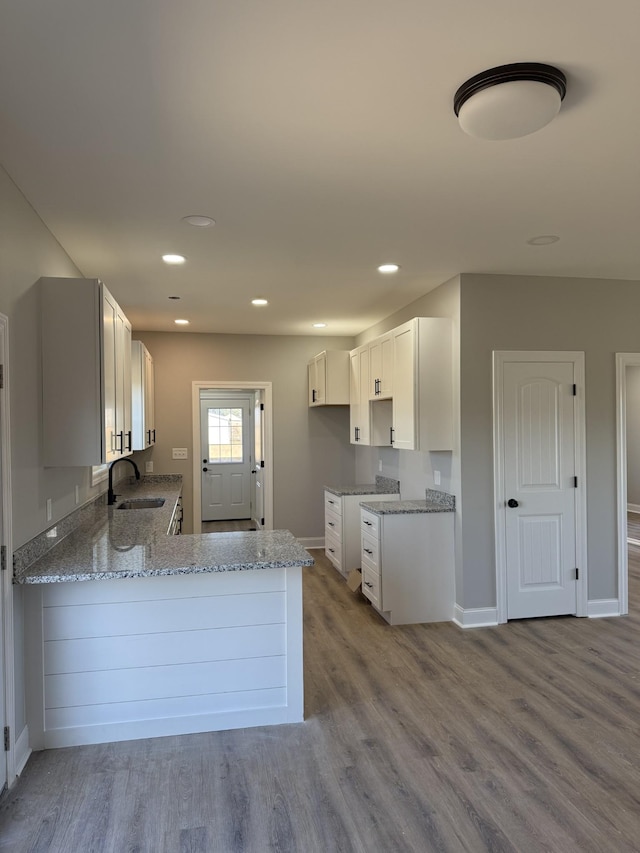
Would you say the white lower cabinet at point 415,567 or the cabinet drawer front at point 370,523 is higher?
the cabinet drawer front at point 370,523

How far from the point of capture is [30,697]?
8.55ft

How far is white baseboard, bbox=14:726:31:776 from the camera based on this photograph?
2417mm

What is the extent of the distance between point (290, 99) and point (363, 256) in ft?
5.94

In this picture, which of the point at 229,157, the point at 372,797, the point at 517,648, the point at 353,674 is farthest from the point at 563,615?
the point at 229,157

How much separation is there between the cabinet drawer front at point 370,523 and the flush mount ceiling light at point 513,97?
297cm

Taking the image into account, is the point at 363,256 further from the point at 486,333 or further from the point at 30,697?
the point at 30,697

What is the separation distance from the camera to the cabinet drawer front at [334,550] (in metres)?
5.60

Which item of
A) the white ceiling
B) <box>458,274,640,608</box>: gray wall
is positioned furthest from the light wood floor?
the white ceiling

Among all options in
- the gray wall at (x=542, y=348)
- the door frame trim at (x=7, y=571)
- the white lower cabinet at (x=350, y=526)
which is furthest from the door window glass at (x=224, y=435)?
the door frame trim at (x=7, y=571)

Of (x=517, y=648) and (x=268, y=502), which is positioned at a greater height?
(x=268, y=502)

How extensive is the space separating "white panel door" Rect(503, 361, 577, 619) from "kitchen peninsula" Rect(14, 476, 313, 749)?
2.11 m

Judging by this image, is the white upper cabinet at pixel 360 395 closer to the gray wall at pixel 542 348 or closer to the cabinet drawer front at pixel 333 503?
the cabinet drawer front at pixel 333 503

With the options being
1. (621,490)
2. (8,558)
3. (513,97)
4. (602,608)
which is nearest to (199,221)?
(513,97)

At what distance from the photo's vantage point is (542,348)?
4.33 meters
